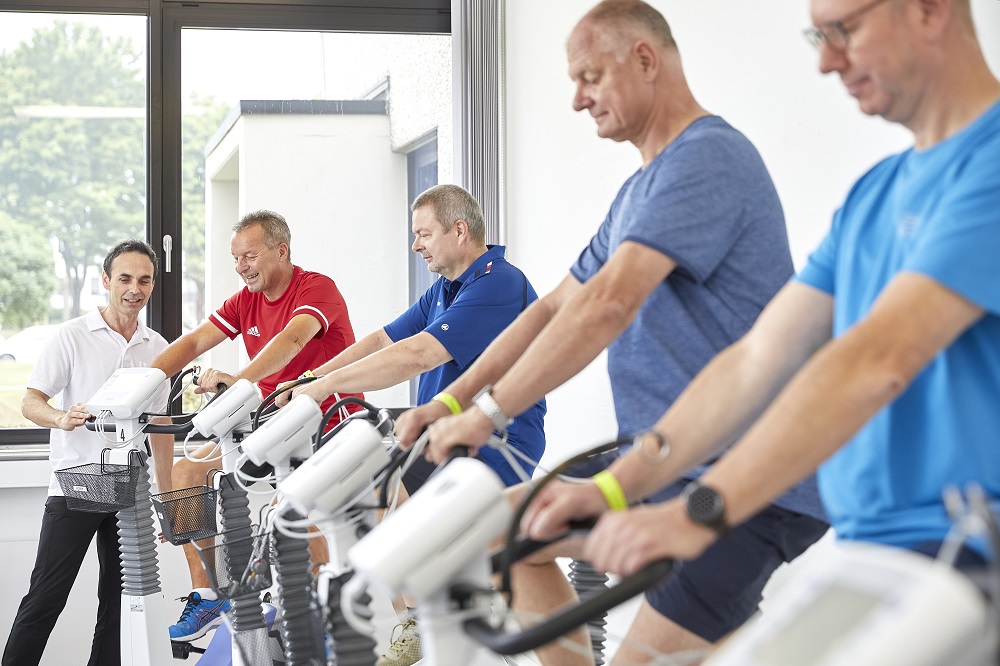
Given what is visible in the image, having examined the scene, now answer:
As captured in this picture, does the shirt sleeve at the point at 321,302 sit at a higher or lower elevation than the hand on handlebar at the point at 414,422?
higher

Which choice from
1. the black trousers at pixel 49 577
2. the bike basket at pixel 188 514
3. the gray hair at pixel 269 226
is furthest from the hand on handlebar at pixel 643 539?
the gray hair at pixel 269 226

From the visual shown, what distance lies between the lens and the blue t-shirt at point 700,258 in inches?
70.8

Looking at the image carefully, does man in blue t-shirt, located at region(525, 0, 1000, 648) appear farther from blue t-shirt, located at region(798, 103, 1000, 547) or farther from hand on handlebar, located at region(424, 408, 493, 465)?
hand on handlebar, located at region(424, 408, 493, 465)

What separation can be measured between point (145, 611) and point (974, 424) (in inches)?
113

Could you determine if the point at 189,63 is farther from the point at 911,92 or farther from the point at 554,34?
the point at 911,92

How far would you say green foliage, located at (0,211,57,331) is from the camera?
207 inches

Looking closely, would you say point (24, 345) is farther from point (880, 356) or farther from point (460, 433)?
point (880, 356)

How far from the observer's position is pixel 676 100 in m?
2.05

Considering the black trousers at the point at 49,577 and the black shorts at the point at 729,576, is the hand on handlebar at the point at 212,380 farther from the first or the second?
the black shorts at the point at 729,576

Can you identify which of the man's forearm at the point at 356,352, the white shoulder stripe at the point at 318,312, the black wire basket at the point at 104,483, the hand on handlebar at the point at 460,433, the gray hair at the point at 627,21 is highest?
the gray hair at the point at 627,21

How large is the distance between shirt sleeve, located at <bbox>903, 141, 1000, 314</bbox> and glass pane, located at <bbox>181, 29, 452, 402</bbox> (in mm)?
4370

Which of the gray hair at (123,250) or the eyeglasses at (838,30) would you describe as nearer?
the eyeglasses at (838,30)

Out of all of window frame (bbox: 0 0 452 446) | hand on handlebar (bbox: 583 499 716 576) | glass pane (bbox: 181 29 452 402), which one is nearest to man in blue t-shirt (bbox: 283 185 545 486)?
hand on handlebar (bbox: 583 499 716 576)

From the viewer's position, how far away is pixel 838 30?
1.31m
